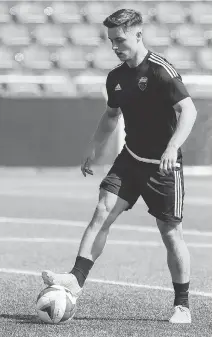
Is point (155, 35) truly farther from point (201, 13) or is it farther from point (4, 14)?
point (4, 14)

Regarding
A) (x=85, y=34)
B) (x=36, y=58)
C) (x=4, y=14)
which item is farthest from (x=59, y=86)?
(x=4, y=14)

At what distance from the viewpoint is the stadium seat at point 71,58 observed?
22281mm

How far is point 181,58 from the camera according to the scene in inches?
883

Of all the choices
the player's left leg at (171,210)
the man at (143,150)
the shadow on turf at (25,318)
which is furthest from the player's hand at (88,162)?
the shadow on turf at (25,318)

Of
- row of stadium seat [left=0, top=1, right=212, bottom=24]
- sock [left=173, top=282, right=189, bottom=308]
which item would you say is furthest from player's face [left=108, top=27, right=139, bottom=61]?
row of stadium seat [left=0, top=1, right=212, bottom=24]

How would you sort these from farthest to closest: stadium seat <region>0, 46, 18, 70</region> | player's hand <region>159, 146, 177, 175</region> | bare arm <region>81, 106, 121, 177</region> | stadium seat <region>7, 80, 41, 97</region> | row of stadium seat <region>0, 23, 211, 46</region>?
row of stadium seat <region>0, 23, 211, 46</region> < stadium seat <region>0, 46, 18, 70</region> < stadium seat <region>7, 80, 41, 97</region> < bare arm <region>81, 106, 121, 177</region> < player's hand <region>159, 146, 177, 175</region>

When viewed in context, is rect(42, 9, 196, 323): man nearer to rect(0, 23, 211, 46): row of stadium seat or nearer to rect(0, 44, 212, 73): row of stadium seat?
rect(0, 44, 212, 73): row of stadium seat

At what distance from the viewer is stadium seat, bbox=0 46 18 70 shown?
21.8 meters

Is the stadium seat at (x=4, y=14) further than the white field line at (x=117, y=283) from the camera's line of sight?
Yes

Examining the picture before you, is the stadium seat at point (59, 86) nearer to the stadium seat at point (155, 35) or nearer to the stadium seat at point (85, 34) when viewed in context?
the stadium seat at point (85, 34)

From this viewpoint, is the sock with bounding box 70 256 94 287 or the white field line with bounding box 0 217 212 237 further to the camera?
the white field line with bounding box 0 217 212 237

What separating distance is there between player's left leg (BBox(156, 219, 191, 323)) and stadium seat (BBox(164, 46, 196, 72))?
16.6m

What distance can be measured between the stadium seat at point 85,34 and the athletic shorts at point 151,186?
1709cm

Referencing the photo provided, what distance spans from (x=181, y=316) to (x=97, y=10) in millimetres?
17774
